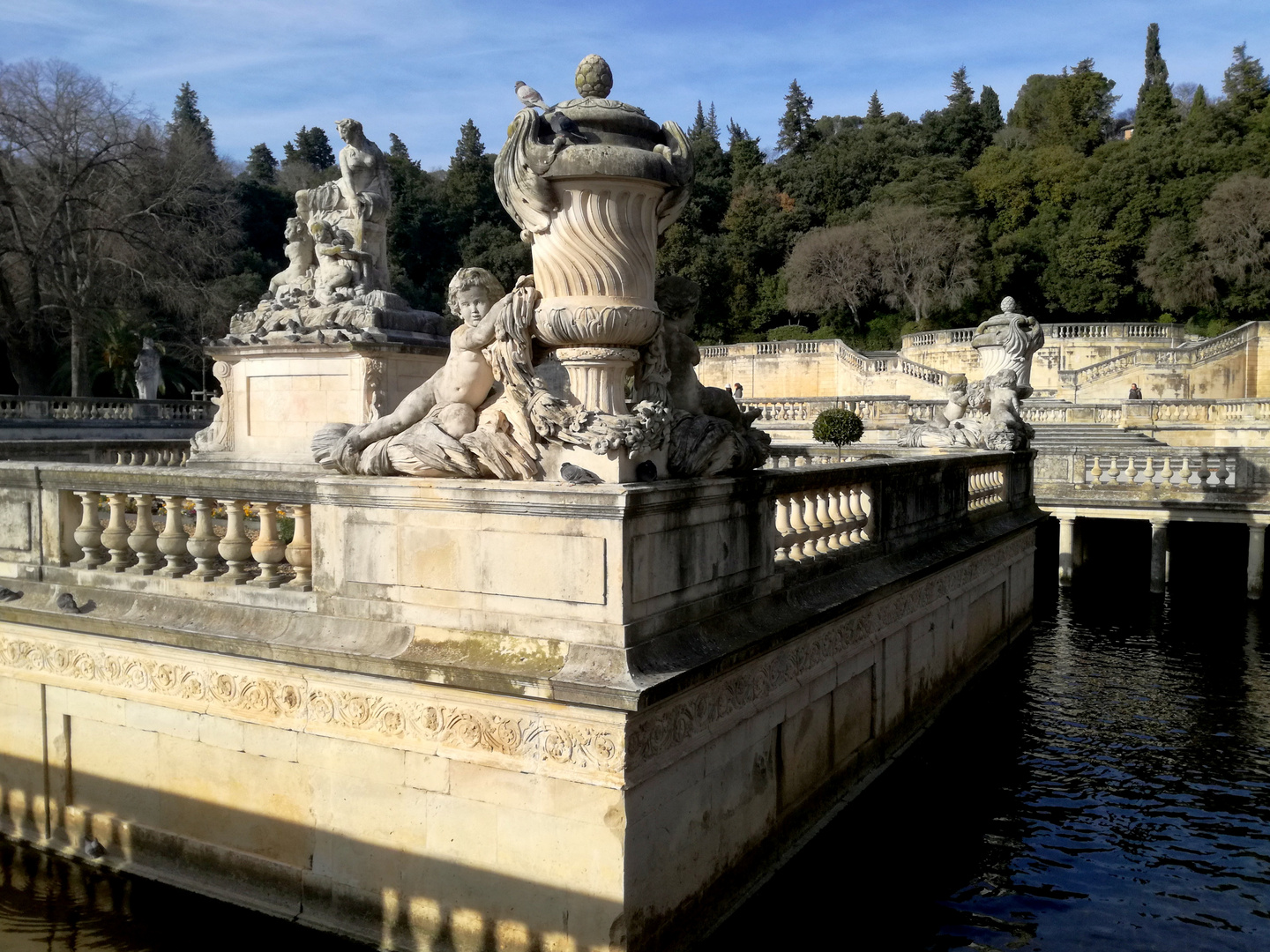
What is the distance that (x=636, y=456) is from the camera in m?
4.71

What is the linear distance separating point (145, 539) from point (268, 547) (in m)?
0.91

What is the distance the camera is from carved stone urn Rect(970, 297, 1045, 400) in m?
14.8

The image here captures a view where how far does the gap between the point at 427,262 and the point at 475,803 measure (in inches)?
2173

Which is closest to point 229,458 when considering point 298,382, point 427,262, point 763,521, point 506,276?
point 298,382

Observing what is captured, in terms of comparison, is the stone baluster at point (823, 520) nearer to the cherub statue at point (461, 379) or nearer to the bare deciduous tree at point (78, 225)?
the cherub statue at point (461, 379)

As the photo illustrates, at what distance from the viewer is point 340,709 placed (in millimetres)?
5008

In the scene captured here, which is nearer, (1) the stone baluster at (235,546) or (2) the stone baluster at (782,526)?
(1) the stone baluster at (235,546)

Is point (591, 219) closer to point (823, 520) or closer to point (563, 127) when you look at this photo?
point (563, 127)

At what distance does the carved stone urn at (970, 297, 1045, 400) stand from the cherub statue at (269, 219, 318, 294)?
9037mm

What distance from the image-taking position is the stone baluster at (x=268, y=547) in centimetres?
538

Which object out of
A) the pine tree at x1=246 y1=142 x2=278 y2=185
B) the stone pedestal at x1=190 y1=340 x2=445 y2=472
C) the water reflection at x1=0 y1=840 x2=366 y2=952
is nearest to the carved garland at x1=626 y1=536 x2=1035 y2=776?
the water reflection at x1=0 y1=840 x2=366 y2=952

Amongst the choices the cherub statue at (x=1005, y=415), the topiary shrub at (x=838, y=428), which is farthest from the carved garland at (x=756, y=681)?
the topiary shrub at (x=838, y=428)

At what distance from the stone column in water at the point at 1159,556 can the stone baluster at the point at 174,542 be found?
15381 millimetres

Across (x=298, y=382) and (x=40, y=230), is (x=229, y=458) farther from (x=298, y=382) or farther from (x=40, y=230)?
(x=40, y=230)
